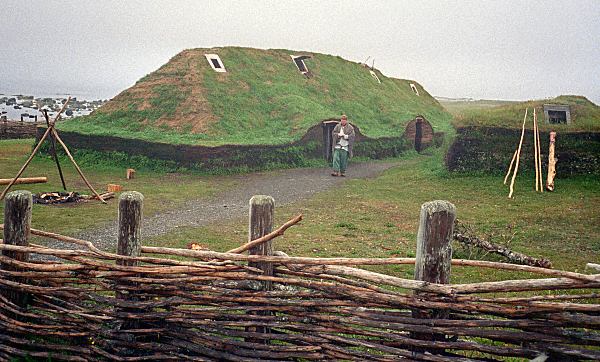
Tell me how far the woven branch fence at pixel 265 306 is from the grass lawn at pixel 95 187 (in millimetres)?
5873

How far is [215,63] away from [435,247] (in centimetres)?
2491

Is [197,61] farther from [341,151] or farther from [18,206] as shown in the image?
[18,206]

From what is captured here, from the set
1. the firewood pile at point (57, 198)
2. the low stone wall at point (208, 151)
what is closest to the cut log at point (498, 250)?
the firewood pile at point (57, 198)

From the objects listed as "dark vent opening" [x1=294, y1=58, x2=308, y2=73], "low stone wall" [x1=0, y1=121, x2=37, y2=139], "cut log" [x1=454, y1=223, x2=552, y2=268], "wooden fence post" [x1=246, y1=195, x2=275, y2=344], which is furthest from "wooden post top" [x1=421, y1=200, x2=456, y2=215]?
"low stone wall" [x1=0, y1=121, x2=37, y2=139]

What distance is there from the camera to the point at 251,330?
4.23 metres

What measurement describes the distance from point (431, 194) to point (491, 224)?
435cm

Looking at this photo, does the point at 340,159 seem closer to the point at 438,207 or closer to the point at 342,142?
the point at 342,142

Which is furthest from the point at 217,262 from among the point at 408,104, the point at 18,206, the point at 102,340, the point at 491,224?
the point at 408,104

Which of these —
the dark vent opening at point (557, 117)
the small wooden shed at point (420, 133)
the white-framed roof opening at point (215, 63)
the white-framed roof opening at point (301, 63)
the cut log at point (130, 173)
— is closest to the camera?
the cut log at point (130, 173)

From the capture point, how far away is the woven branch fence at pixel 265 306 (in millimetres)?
3654

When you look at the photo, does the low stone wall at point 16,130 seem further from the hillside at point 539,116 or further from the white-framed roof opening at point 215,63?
the hillside at point 539,116

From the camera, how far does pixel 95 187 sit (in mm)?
15883

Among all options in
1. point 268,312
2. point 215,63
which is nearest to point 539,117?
point 215,63

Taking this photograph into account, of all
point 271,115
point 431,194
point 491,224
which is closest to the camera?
point 491,224
